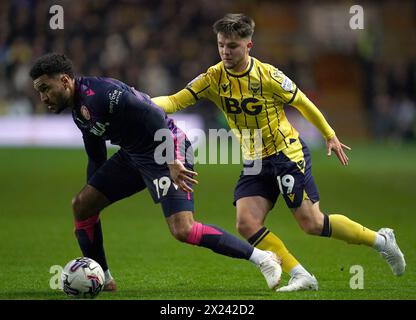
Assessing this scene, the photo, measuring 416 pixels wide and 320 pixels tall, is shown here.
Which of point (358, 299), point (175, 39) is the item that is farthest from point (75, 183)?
point (175, 39)

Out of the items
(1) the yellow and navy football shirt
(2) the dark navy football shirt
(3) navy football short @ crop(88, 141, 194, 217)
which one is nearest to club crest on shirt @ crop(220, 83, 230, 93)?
(1) the yellow and navy football shirt

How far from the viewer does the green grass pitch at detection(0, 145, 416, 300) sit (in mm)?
7414

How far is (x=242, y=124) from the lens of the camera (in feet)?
25.0

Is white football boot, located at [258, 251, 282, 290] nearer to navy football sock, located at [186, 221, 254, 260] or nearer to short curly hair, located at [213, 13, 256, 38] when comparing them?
navy football sock, located at [186, 221, 254, 260]

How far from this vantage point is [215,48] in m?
27.1

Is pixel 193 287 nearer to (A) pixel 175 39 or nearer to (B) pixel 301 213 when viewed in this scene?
(B) pixel 301 213

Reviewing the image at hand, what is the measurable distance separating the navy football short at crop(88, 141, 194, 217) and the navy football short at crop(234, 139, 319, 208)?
654mm

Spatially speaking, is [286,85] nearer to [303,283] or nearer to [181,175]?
[181,175]

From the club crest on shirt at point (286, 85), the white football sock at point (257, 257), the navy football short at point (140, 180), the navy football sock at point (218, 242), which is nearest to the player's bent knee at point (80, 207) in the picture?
the navy football short at point (140, 180)

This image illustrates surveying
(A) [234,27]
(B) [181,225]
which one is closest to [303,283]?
(B) [181,225]

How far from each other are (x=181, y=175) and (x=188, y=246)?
3.63 metres

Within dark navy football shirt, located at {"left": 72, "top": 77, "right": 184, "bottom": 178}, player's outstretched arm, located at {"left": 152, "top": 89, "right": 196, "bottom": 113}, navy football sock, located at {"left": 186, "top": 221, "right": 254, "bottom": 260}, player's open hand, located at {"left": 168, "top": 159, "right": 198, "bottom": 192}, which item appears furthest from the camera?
player's outstretched arm, located at {"left": 152, "top": 89, "right": 196, "bottom": 113}
